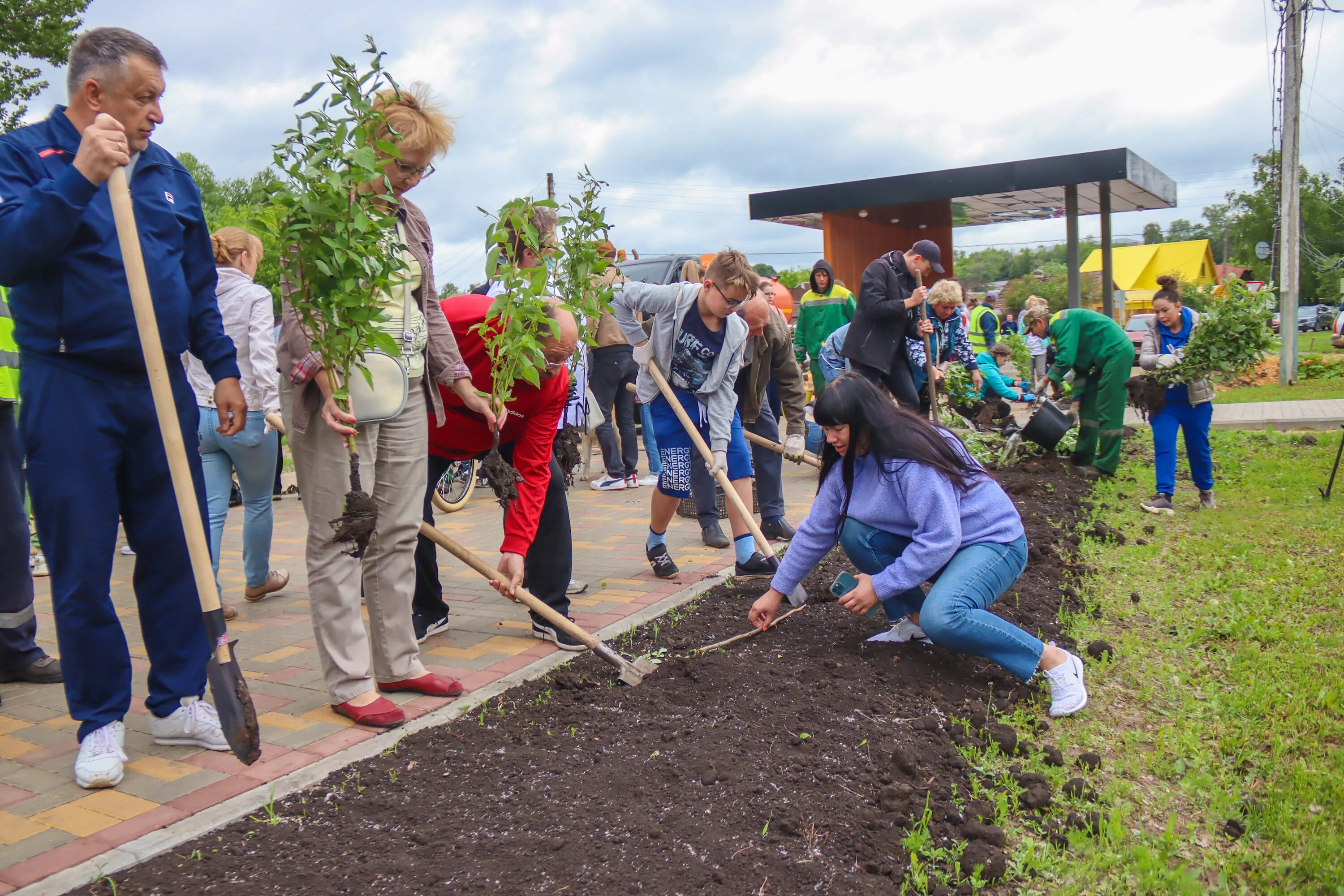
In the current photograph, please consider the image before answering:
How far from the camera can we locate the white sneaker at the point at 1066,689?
3.29 m

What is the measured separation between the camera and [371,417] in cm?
318

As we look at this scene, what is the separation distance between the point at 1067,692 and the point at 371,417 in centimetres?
262

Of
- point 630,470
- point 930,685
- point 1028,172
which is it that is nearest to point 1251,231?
point 1028,172

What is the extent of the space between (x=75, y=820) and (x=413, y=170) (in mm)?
2219

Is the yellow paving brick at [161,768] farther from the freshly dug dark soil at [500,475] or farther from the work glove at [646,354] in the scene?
the work glove at [646,354]

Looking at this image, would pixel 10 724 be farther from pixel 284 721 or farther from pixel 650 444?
pixel 650 444

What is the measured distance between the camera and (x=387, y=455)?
3.32 meters

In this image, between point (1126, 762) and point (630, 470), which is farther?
point (630, 470)

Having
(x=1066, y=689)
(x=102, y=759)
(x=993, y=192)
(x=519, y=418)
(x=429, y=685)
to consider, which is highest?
(x=993, y=192)

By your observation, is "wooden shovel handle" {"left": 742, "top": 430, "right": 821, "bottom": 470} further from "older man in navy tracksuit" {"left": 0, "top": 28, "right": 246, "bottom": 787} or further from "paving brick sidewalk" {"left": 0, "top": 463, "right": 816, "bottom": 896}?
"older man in navy tracksuit" {"left": 0, "top": 28, "right": 246, "bottom": 787}

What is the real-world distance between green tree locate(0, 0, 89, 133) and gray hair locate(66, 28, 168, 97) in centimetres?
1596

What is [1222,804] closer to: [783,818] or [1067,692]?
[1067,692]

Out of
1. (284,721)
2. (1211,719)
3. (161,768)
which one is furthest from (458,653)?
(1211,719)

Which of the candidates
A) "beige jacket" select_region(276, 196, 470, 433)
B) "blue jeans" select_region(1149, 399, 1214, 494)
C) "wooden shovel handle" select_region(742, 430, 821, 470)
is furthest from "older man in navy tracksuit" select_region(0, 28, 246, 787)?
"blue jeans" select_region(1149, 399, 1214, 494)
